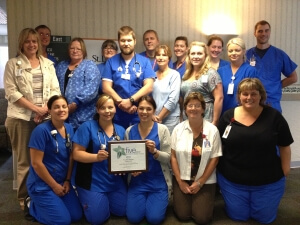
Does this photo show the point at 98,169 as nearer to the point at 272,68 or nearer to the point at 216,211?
the point at 216,211

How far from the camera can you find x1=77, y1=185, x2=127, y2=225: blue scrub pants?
2416 millimetres

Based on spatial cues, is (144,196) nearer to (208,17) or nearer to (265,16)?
(208,17)

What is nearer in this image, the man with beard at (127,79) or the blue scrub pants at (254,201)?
the blue scrub pants at (254,201)

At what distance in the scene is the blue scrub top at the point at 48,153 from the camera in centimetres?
237

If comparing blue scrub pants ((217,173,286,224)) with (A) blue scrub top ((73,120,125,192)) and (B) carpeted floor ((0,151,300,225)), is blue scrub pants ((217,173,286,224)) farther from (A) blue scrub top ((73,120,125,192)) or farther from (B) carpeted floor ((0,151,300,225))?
(A) blue scrub top ((73,120,125,192))

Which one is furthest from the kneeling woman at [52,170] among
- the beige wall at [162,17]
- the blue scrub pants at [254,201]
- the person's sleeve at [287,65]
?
the person's sleeve at [287,65]

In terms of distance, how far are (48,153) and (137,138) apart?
696 millimetres

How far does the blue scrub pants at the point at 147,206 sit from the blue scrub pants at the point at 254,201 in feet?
1.78

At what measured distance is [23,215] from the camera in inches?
104

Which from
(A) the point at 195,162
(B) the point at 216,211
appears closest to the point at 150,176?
(A) the point at 195,162

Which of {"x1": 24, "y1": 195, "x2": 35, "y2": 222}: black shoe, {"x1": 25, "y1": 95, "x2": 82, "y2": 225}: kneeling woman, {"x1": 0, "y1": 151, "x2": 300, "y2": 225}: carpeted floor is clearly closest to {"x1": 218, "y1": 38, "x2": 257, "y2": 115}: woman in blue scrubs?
{"x1": 0, "y1": 151, "x2": 300, "y2": 225}: carpeted floor

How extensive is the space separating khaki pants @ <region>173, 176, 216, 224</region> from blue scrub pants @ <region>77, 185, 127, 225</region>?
437 mm

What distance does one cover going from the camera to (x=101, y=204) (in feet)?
7.97

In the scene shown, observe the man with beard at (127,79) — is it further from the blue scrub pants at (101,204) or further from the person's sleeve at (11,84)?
the person's sleeve at (11,84)
